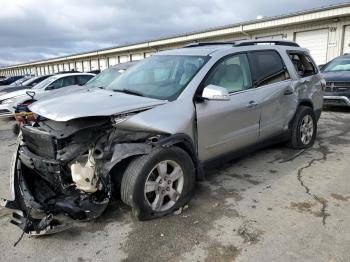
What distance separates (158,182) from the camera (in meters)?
3.46

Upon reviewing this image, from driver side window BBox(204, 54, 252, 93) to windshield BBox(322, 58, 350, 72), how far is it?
23.6ft

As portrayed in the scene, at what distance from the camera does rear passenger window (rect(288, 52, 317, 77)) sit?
18.5ft

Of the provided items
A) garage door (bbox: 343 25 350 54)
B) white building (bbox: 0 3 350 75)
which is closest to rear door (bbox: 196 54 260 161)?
white building (bbox: 0 3 350 75)

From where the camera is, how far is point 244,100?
14.2 ft

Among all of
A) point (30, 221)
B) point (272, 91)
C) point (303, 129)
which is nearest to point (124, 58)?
point (303, 129)

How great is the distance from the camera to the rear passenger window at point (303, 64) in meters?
5.65

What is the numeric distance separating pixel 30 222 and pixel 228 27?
65.6 feet

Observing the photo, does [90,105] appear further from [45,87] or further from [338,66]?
[338,66]

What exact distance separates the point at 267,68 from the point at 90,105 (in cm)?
276

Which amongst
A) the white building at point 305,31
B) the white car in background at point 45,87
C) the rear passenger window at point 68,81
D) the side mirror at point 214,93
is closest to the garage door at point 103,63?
the white building at point 305,31

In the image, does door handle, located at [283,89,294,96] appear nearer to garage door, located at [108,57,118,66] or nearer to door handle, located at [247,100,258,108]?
door handle, located at [247,100,258,108]

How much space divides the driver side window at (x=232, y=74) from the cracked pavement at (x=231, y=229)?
126 cm

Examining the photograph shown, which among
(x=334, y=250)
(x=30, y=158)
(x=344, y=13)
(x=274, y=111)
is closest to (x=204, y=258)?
(x=334, y=250)

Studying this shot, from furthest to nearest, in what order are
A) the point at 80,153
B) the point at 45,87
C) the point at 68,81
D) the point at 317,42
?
the point at 317,42, the point at 68,81, the point at 45,87, the point at 80,153
